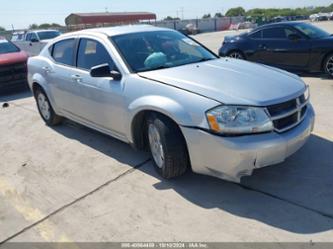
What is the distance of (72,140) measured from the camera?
218 inches

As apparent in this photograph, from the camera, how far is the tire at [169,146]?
3.54m

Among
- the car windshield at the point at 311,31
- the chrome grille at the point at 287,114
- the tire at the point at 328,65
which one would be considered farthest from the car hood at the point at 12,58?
the chrome grille at the point at 287,114

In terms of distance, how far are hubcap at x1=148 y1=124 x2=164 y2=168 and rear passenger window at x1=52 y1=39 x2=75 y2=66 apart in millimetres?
1913

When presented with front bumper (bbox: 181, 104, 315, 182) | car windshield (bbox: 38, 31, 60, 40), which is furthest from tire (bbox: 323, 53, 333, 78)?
car windshield (bbox: 38, 31, 60, 40)

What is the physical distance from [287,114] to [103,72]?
211cm

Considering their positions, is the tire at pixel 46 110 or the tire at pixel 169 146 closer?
the tire at pixel 169 146

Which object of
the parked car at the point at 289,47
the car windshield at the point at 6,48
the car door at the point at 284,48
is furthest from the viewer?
the car windshield at the point at 6,48

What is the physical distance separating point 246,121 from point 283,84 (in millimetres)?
789

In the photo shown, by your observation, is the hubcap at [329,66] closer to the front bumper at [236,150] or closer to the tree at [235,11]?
the front bumper at [236,150]

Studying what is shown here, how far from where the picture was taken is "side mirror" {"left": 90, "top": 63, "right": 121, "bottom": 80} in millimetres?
4039

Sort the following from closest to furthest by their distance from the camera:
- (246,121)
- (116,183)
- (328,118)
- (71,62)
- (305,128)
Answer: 1. (246,121)
2. (305,128)
3. (116,183)
4. (71,62)
5. (328,118)

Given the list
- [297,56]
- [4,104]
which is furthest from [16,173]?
[297,56]

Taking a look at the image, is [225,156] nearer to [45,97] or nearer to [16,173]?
[16,173]

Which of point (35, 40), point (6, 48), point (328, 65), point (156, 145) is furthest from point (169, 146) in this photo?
point (35, 40)
